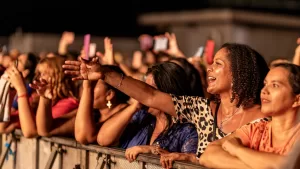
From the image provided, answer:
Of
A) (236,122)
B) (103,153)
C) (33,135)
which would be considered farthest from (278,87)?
(33,135)

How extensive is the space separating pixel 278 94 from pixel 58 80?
11.5ft

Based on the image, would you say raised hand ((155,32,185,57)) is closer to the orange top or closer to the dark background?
the orange top

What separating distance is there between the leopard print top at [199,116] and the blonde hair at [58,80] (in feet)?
6.49

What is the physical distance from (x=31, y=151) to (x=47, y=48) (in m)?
16.1

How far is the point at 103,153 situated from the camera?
268 inches

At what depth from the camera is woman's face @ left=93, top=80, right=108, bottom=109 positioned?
24.9ft

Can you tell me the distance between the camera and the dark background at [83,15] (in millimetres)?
27672

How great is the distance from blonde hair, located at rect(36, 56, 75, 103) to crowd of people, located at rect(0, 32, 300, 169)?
1.11 ft

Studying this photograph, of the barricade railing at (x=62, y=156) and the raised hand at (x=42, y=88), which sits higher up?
the raised hand at (x=42, y=88)

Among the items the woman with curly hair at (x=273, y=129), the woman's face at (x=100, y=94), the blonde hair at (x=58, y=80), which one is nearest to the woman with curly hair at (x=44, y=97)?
the blonde hair at (x=58, y=80)

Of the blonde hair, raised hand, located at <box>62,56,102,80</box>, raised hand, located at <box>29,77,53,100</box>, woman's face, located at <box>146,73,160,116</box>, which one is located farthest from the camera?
the blonde hair

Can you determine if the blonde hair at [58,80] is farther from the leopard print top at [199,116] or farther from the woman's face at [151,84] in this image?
the leopard print top at [199,116]

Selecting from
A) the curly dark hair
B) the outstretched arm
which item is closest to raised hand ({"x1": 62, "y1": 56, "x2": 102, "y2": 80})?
the outstretched arm

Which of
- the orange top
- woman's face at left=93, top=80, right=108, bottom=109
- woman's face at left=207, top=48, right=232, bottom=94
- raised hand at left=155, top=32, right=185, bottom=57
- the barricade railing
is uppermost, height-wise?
raised hand at left=155, top=32, right=185, bottom=57
